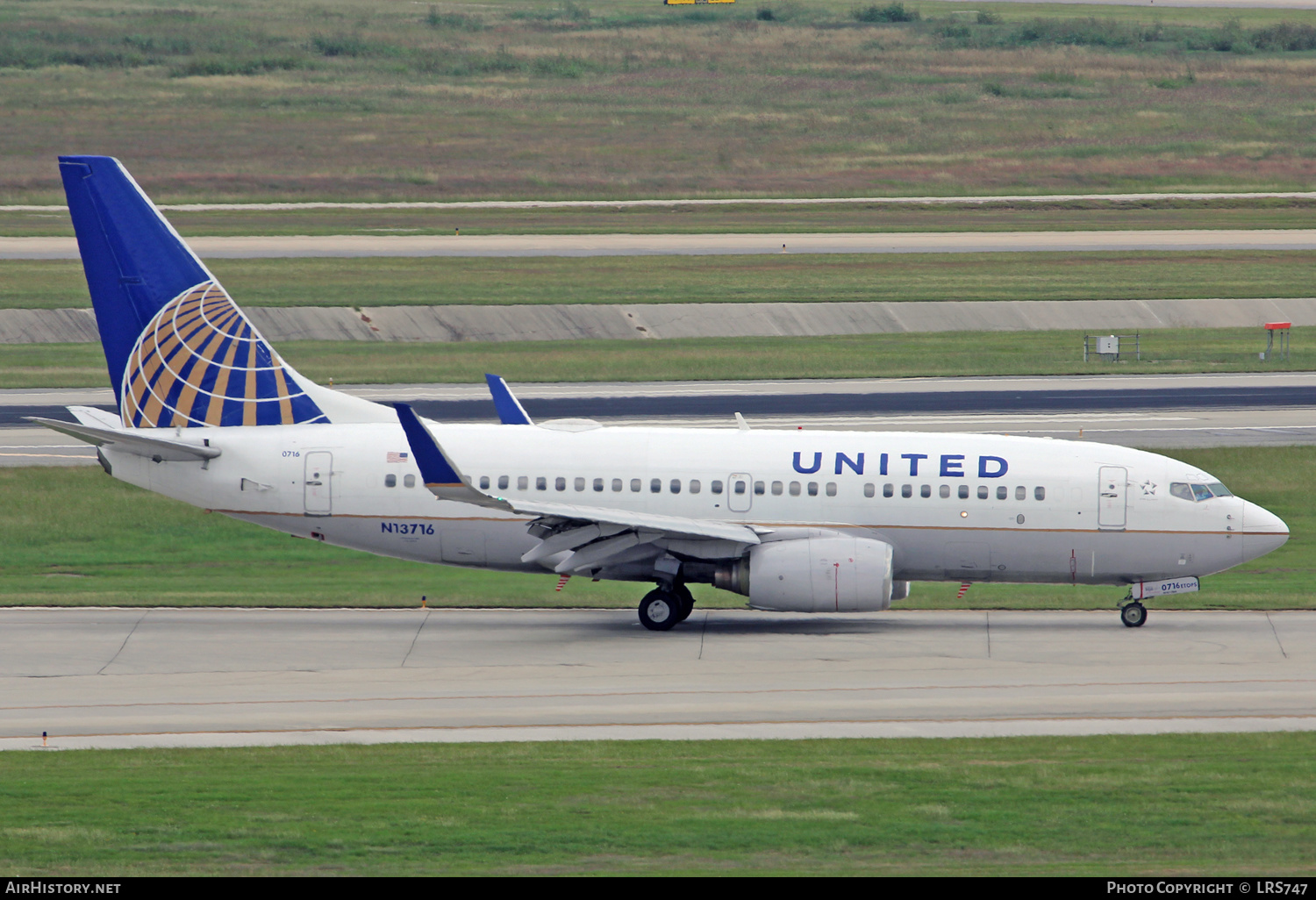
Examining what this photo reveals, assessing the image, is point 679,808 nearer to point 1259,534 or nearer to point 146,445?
point 146,445

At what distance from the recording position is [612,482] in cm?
3253

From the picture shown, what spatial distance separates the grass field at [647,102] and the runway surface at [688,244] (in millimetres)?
13653

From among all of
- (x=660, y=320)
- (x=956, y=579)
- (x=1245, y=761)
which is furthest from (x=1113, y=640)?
(x=660, y=320)

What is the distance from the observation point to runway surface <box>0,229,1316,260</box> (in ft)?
257

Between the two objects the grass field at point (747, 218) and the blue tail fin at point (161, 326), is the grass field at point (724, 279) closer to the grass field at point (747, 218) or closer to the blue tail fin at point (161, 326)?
the grass field at point (747, 218)

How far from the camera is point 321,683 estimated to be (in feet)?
90.0

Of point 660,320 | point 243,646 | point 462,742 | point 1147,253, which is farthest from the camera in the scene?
point 1147,253

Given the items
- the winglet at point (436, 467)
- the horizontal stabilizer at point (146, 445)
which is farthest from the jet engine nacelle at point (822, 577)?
the horizontal stabilizer at point (146, 445)

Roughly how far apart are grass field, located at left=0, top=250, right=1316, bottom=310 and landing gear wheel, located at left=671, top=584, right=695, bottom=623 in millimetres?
38916

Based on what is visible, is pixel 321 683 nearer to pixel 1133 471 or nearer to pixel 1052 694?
pixel 1052 694

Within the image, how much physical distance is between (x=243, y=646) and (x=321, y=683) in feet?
10.7

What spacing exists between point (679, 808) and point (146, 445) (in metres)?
16.8

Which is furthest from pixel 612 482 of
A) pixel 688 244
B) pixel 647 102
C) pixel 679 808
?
pixel 647 102

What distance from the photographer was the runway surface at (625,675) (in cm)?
2470
